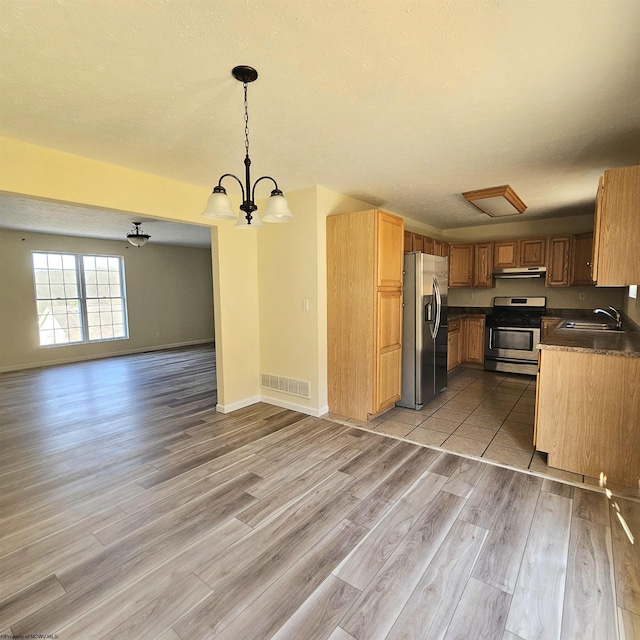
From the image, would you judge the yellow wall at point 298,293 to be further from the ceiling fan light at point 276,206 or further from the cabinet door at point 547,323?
the cabinet door at point 547,323

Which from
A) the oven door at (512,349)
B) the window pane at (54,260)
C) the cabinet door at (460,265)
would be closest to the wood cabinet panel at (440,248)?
the cabinet door at (460,265)

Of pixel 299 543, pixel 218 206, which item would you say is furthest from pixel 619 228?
pixel 299 543

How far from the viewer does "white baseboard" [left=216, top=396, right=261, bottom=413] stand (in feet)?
13.3

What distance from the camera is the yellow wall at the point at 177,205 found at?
2570 mm

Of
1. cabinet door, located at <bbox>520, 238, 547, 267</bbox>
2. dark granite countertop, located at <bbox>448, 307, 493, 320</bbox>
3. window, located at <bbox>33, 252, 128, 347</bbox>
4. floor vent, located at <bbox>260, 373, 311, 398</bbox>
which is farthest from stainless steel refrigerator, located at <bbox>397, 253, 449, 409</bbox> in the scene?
window, located at <bbox>33, 252, 128, 347</bbox>

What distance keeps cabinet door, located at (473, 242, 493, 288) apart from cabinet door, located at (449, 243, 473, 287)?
0.07m

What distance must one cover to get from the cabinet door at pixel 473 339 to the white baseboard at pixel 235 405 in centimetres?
374

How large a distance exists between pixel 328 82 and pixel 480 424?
3.30 m

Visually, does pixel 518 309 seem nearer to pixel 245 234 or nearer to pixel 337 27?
pixel 245 234

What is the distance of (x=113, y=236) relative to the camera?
710 cm

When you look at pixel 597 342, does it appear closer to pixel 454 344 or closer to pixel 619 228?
pixel 619 228

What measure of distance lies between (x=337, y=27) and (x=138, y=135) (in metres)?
1.66

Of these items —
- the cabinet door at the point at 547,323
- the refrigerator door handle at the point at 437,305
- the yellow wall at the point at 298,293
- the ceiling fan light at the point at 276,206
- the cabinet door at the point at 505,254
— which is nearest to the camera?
the ceiling fan light at the point at 276,206

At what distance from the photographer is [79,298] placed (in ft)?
23.8
